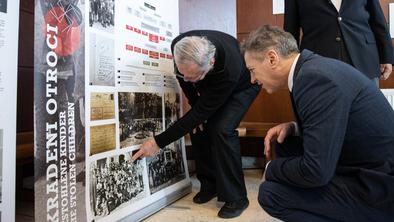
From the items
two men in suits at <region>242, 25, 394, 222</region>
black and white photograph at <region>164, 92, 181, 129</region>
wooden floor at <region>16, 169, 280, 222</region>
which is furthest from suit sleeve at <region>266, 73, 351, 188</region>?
black and white photograph at <region>164, 92, 181, 129</region>

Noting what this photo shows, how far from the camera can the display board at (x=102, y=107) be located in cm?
119

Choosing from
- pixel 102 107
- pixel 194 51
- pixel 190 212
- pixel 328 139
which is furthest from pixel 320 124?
pixel 190 212

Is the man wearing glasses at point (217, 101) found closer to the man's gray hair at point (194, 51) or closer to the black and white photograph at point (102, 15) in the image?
the man's gray hair at point (194, 51)

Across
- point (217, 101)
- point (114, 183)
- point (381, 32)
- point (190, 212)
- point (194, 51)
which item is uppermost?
point (381, 32)

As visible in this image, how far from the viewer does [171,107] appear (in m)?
2.01

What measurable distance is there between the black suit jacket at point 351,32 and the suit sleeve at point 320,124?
0.74 meters

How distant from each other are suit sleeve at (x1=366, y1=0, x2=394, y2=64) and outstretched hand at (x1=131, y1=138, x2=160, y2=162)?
1.16 meters

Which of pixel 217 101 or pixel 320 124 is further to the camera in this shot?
pixel 217 101

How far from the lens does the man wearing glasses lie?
1598mm

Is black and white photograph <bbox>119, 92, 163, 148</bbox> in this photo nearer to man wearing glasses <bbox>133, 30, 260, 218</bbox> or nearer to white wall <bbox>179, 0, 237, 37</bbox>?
man wearing glasses <bbox>133, 30, 260, 218</bbox>

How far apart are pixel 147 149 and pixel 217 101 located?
41 centimetres

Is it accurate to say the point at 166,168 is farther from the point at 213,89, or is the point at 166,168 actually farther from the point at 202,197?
the point at 213,89

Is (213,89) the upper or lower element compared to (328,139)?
upper

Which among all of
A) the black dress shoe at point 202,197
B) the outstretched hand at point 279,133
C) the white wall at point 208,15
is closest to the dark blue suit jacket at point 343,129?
the outstretched hand at point 279,133
